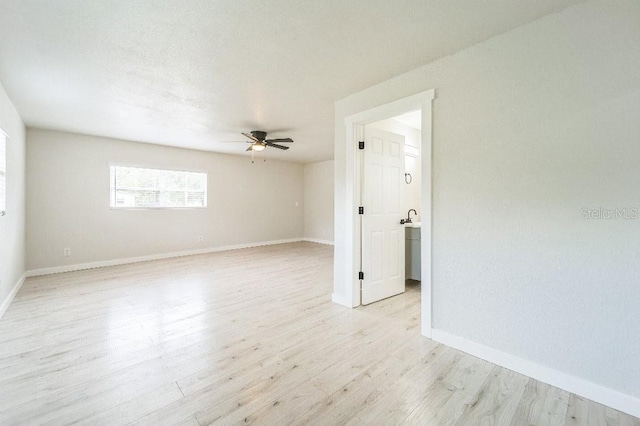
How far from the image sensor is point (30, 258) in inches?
185

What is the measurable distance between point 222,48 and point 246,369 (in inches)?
102

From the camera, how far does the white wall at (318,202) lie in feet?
27.7

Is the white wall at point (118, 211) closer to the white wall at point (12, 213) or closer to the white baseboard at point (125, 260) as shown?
the white baseboard at point (125, 260)

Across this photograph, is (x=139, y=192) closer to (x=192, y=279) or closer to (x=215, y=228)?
(x=215, y=228)

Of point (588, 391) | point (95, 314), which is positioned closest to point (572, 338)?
point (588, 391)

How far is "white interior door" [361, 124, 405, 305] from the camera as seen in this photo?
329 cm

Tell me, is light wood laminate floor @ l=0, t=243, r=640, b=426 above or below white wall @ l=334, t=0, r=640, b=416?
below

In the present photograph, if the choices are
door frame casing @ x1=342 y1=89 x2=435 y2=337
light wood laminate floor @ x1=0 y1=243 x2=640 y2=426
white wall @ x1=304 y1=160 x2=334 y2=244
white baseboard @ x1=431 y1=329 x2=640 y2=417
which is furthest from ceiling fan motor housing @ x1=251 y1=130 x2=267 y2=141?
white baseboard @ x1=431 y1=329 x2=640 y2=417

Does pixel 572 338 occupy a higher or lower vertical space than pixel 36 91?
lower

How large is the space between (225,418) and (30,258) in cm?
549

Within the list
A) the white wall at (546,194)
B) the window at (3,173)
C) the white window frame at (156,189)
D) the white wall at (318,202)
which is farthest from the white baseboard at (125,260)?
the white wall at (546,194)

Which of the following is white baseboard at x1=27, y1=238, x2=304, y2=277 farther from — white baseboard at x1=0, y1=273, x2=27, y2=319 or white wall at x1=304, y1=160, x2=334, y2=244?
white wall at x1=304, y1=160, x2=334, y2=244

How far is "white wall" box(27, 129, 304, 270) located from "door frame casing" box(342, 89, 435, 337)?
16.1ft

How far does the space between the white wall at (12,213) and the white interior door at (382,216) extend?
418 cm
